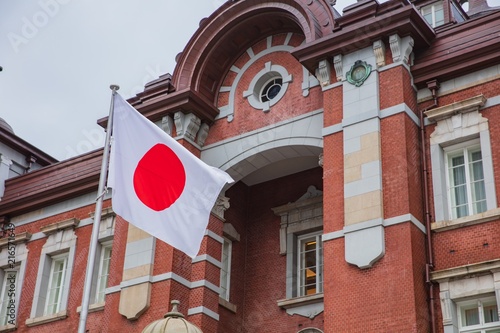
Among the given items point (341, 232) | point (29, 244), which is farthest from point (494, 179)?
point (29, 244)

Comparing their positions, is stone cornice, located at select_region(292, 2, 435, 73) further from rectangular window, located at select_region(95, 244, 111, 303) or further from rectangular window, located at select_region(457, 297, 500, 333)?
rectangular window, located at select_region(95, 244, 111, 303)

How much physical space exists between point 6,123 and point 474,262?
18.5 meters

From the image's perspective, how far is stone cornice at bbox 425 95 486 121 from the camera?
18.6 metres

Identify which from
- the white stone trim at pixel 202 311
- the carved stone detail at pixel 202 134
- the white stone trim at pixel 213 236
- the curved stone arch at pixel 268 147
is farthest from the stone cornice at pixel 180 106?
the white stone trim at pixel 202 311

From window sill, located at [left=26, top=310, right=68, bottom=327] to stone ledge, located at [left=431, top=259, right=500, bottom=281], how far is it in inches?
438

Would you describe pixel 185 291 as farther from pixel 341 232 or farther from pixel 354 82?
pixel 354 82

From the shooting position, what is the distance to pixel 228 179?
1683 cm

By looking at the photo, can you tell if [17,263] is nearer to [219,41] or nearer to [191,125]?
[191,125]

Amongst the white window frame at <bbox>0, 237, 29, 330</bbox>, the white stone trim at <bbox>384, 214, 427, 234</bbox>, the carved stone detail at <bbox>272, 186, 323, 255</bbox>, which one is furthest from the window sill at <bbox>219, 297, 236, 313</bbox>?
the white window frame at <bbox>0, 237, 29, 330</bbox>

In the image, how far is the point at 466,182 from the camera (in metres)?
18.5

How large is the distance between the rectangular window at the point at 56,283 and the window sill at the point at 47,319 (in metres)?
0.37

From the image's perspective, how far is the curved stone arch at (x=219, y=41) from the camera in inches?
882

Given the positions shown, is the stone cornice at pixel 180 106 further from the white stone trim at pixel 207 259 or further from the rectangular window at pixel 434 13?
the rectangular window at pixel 434 13

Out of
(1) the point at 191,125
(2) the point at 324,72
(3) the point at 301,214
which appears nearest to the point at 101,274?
(1) the point at 191,125
